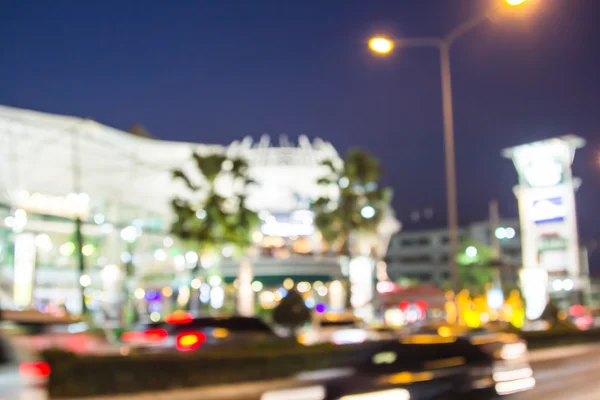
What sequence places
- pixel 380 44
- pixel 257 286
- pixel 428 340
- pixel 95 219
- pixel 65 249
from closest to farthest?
pixel 428 340 < pixel 380 44 < pixel 257 286 < pixel 65 249 < pixel 95 219

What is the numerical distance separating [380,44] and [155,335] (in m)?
9.44

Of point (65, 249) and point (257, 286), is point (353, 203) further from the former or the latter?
point (65, 249)

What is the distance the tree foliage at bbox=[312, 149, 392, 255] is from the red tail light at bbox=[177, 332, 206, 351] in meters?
28.7

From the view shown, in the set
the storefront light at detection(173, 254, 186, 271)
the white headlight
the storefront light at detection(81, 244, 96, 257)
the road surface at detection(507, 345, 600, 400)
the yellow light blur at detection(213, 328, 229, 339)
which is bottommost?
the road surface at detection(507, 345, 600, 400)

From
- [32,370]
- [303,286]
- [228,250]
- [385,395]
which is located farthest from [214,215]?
[385,395]

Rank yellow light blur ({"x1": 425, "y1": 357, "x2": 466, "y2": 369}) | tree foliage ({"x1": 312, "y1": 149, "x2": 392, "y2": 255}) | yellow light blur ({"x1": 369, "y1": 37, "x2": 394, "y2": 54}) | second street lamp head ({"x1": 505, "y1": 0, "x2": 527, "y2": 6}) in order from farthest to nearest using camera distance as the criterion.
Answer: tree foliage ({"x1": 312, "y1": 149, "x2": 392, "y2": 255})
yellow light blur ({"x1": 369, "y1": 37, "x2": 394, "y2": 54})
second street lamp head ({"x1": 505, "y1": 0, "x2": 527, "y2": 6})
yellow light blur ({"x1": 425, "y1": 357, "x2": 466, "y2": 369})

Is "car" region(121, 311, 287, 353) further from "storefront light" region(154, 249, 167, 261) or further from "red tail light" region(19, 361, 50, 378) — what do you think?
"storefront light" region(154, 249, 167, 261)

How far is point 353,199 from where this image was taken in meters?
45.9

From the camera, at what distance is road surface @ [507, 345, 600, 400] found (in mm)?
13891

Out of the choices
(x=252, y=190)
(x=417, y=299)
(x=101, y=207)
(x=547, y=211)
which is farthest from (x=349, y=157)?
(x=252, y=190)

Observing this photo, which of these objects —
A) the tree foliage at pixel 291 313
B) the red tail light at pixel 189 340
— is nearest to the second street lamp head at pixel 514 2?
the red tail light at pixel 189 340

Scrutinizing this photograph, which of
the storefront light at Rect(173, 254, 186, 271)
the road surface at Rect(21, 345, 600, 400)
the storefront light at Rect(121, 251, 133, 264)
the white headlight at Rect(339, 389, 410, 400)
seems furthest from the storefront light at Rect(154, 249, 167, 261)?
the white headlight at Rect(339, 389, 410, 400)

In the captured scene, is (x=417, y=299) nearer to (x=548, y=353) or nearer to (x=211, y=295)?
(x=211, y=295)

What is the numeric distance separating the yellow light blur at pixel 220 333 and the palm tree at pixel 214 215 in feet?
73.7
